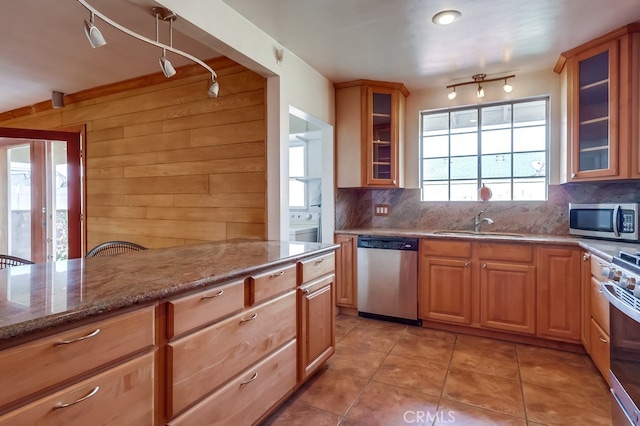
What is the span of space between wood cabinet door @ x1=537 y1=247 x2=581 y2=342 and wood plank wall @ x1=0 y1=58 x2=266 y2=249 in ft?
7.56

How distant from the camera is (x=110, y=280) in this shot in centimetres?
134

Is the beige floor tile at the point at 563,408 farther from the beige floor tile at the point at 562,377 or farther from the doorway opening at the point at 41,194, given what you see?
the doorway opening at the point at 41,194

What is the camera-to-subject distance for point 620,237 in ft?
8.05

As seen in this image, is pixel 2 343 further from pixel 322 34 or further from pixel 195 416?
pixel 322 34

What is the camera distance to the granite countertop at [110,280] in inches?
38.0

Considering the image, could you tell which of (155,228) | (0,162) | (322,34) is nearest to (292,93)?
(322,34)

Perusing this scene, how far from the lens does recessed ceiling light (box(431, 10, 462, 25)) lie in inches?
86.8

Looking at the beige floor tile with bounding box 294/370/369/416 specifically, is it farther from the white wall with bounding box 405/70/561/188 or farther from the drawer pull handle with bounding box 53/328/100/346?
the white wall with bounding box 405/70/561/188

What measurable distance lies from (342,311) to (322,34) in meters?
2.67

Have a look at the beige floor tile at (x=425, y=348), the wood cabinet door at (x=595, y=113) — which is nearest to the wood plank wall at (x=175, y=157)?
the beige floor tile at (x=425, y=348)

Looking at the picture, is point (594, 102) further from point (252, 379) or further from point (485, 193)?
point (252, 379)

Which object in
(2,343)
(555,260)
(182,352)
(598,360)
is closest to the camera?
(2,343)

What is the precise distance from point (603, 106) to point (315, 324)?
8.96 feet

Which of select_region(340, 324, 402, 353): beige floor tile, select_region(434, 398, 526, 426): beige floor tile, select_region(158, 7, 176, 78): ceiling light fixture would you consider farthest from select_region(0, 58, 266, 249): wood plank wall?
select_region(434, 398, 526, 426): beige floor tile
